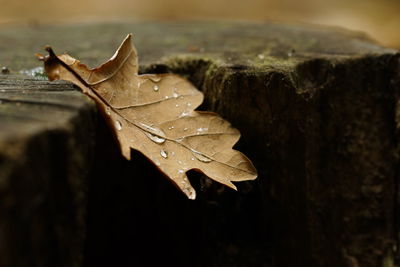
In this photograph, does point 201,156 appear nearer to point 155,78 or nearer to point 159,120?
point 159,120

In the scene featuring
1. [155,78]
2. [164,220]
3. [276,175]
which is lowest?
[164,220]

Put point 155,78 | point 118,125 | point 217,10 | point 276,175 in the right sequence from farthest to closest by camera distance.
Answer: point 217,10, point 276,175, point 155,78, point 118,125

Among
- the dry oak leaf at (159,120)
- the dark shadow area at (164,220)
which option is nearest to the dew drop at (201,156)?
the dry oak leaf at (159,120)

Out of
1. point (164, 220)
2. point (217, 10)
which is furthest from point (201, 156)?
point (217, 10)

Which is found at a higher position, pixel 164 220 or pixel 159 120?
pixel 159 120

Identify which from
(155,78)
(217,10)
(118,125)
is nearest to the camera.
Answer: (118,125)

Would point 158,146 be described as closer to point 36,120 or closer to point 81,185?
point 81,185

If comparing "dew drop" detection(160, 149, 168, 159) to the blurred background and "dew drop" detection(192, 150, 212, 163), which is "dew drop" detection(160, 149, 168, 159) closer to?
"dew drop" detection(192, 150, 212, 163)

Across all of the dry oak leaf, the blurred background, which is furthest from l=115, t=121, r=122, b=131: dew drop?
the blurred background

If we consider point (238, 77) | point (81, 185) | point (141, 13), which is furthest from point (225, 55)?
point (141, 13)
